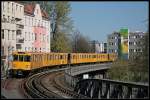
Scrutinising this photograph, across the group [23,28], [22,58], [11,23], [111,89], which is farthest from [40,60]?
[111,89]

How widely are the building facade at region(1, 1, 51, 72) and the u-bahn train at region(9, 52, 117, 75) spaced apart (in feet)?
13.9

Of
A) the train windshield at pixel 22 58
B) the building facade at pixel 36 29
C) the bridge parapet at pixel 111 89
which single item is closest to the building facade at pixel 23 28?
the building facade at pixel 36 29

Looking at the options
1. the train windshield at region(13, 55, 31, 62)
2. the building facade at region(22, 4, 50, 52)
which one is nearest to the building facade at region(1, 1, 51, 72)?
the building facade at region(22, 4, 50, 52)

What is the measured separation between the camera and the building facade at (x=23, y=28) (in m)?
67.6

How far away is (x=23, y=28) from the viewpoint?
7875cm

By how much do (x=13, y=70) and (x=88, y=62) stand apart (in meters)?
41.3

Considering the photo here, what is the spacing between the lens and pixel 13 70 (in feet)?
160

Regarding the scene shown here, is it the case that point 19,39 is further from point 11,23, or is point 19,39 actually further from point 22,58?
point 22,58

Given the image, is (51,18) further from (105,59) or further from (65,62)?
(65,62)

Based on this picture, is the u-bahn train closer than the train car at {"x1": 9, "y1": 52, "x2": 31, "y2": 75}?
No

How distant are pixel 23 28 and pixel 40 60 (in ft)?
76.6

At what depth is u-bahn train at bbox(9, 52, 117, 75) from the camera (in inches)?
1916

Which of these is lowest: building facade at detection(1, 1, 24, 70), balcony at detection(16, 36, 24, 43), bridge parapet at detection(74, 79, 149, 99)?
bridge parapet at detection(74, 79, 149, 99)

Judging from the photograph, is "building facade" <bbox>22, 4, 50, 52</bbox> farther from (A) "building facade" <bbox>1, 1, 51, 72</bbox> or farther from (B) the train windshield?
(B) the train windshield
